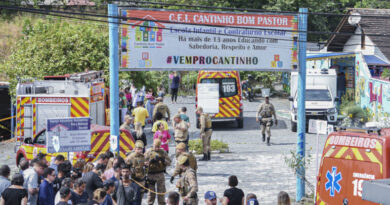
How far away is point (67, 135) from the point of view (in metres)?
12.8

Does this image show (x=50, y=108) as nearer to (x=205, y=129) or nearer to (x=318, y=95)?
(x=205, y=129)

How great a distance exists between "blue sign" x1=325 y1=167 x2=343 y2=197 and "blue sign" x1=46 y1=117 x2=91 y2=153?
558 cm

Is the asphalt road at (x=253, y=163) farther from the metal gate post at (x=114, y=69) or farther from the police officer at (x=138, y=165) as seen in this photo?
the metal gate post at (x=114, y=69)

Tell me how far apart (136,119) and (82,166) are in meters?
8.91

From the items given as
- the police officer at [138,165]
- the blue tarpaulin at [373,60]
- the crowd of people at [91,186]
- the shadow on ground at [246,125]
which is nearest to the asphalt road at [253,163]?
the shadow on ground at [246,125]

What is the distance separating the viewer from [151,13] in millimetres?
14219

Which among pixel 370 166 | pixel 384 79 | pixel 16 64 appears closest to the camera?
pixel 370 166

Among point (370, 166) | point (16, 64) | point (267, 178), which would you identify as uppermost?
point (16, 64)

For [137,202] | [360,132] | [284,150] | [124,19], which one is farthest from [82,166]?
[284,150]

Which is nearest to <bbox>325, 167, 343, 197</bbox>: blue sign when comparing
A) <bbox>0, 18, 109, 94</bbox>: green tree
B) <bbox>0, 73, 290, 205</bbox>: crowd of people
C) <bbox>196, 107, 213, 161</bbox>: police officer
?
<bbox>0, 73, 290, 205</bbox>: crowd of people

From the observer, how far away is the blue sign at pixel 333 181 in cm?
959

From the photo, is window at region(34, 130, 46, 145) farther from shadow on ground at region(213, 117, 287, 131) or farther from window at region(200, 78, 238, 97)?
shadow on ground at region(213, 117, 287, 131)

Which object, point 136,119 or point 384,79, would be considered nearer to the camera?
point 136,119

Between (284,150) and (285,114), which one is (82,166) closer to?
(284,150)
